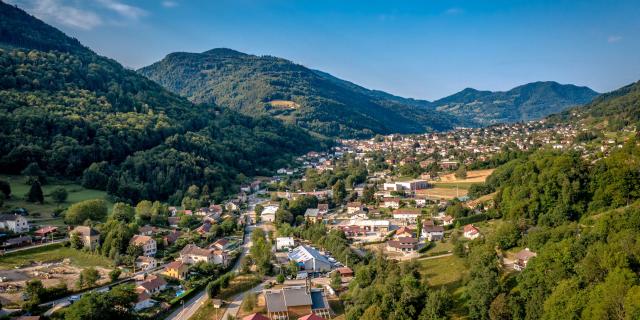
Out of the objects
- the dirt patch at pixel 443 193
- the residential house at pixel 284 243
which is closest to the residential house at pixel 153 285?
the residential house at pixel 284 243

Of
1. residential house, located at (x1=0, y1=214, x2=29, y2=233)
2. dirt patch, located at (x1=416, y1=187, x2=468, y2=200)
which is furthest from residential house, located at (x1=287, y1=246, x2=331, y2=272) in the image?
dirt patch, located at (x1=416, y1=187, x2=468, y2=200)

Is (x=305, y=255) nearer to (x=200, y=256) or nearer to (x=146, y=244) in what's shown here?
(x=200, y=256)

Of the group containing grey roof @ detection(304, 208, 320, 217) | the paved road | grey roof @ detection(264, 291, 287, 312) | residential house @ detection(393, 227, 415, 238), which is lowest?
the paved road

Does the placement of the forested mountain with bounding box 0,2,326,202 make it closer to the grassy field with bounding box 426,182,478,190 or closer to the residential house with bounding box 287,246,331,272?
the residential house with bounding box 287,246,331,272

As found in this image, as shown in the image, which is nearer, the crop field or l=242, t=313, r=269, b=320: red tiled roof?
l=242, t=313, r=269, b=320: red tiled roof

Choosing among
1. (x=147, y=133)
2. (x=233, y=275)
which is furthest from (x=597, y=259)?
(x=147, y=133)

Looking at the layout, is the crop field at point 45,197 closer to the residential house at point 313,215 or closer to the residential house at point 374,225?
the residential house at point 313,215

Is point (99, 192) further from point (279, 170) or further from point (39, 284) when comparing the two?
point (279, 170)
